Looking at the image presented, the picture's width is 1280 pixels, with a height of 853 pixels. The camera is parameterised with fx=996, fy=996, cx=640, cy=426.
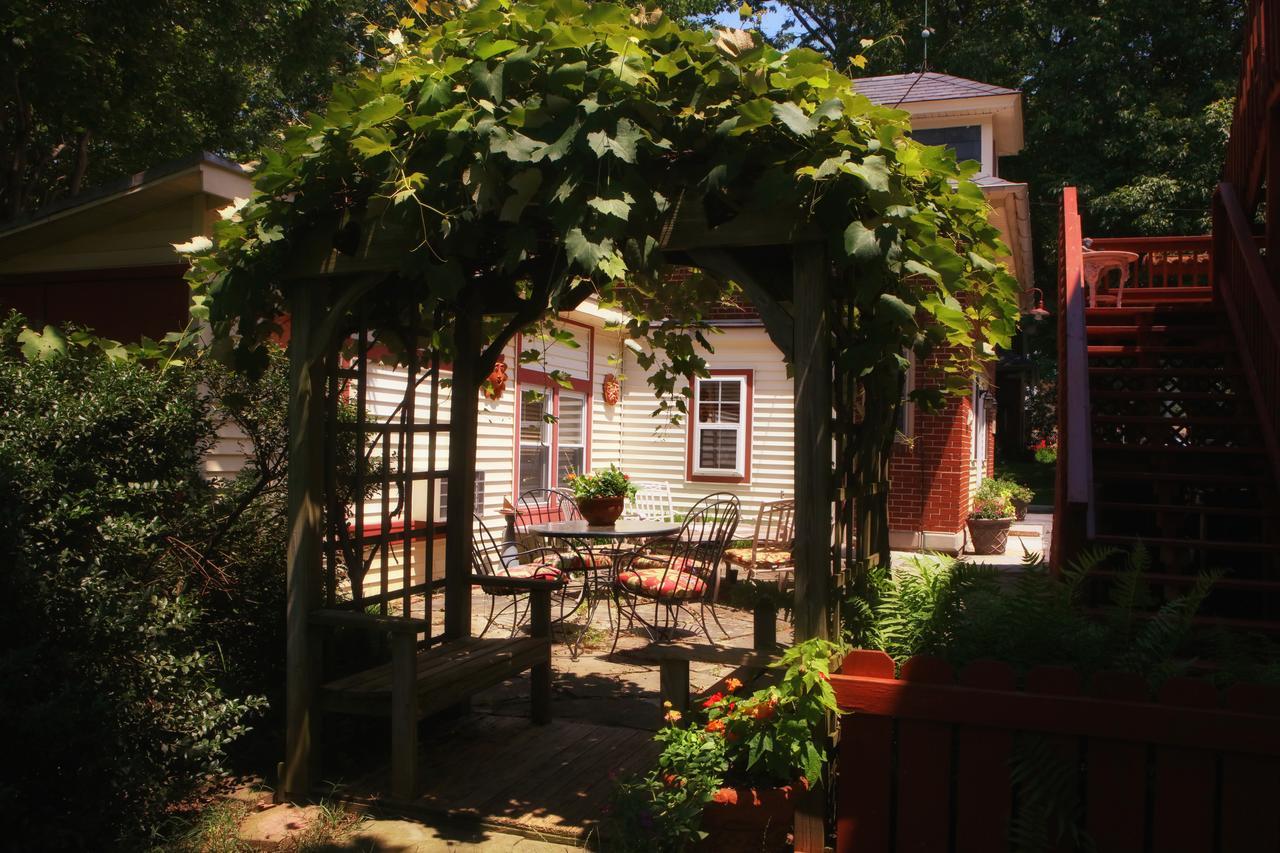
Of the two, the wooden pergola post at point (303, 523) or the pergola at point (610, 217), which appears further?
→ the wooden pergola post at point (303, 523)

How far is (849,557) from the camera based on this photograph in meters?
4.19

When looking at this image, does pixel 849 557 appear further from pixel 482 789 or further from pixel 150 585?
pixel 150 585

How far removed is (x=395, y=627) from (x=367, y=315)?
1.59m

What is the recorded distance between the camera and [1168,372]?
7074mm

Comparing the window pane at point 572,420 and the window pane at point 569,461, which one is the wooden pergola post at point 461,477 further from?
the window pane at point 572,420

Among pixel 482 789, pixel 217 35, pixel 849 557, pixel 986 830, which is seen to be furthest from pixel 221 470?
pixel 217 35

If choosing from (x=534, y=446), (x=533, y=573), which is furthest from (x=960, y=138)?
(x=533, y=573)

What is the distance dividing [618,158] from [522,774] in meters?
2.80

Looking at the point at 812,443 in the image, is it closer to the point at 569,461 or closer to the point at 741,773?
the point at 741,773

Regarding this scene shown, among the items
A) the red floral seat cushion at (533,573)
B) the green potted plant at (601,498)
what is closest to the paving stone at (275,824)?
the red floral seat cushion at (533,573)

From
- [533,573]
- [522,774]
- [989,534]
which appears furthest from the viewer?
[989,534]

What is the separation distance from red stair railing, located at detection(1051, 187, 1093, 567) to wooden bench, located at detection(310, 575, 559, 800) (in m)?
2.99

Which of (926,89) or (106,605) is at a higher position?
(926,89)

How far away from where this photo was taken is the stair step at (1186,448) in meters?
6.26
